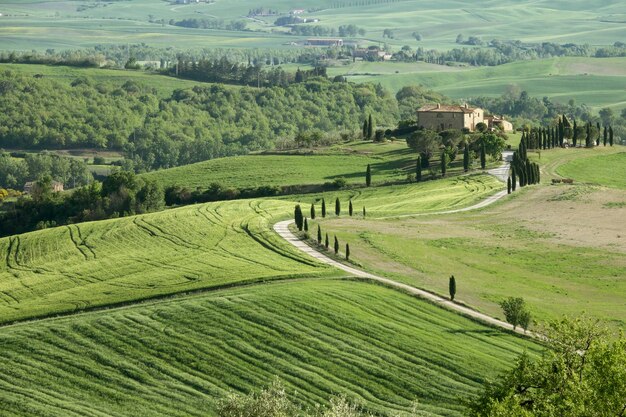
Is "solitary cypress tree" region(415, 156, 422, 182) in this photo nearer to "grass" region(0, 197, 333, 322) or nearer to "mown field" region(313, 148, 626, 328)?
"mown field" region(313, 148, 626, 328)

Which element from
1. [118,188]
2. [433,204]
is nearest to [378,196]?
[433,204]

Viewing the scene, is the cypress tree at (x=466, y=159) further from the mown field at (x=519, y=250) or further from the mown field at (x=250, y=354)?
the mown field at (x=250, y=354)

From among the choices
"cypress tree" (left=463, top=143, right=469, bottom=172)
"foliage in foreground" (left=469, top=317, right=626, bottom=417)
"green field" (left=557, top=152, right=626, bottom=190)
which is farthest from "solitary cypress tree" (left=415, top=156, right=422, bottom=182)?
"foliage in foreground" (left=469, top=317, right=626, bottom=417)

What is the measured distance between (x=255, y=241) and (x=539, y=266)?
68.7ft

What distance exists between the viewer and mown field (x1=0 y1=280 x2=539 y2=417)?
62938mm

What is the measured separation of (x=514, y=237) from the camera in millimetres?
100562

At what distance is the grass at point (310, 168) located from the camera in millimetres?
141875

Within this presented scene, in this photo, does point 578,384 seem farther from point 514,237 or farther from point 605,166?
point 605,166

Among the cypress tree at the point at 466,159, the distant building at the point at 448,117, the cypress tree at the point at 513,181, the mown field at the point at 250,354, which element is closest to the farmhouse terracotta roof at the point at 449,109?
the distant building at the point at 448,117

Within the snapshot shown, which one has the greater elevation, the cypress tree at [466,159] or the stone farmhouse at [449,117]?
the stone farmhouse at [449,117]

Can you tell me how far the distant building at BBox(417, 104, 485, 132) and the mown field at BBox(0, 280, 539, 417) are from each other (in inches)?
3245

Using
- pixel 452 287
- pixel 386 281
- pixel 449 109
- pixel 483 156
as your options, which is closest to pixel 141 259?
pixel 386 281

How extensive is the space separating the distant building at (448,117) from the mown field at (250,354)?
82.4 meters

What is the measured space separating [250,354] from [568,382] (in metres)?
28.7
